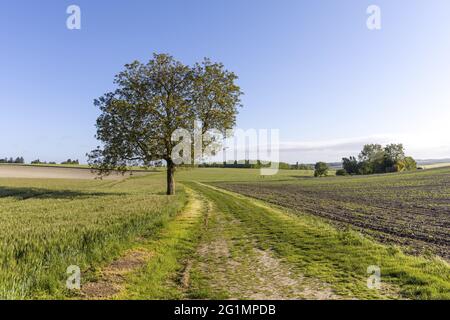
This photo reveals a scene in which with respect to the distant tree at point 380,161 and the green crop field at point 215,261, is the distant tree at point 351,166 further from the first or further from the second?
the green crop field at point 215,261

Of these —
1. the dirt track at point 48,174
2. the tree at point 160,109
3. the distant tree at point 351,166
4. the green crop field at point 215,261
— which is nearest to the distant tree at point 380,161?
the distant tree at point 351,166

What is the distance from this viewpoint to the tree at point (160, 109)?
3547cm

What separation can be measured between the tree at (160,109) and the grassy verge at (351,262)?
72.9 ft

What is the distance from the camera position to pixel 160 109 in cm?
3606

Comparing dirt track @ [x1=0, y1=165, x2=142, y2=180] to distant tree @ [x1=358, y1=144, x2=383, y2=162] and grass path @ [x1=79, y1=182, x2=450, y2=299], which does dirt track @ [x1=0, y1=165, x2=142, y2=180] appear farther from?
distant tree @ [x1=358, y1=144, x2=383, y2=162]

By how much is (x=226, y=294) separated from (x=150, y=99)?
31531mm

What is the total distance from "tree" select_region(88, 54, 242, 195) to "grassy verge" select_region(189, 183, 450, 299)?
875 inches

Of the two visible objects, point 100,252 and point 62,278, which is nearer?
point 62,278

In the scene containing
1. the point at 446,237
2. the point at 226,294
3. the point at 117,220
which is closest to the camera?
the point at 226,294

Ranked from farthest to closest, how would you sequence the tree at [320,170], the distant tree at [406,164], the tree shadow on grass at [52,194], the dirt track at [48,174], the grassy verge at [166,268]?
1. the tree at [320,170]
2. the distant tree at [406,164]
3. the dirt track at [48,174]
4. the tree shadow on grass at [52,194]
5. the grassy verge at [166,268]

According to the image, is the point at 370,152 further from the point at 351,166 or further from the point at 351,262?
the point at 351,262

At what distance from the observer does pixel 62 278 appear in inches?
316
